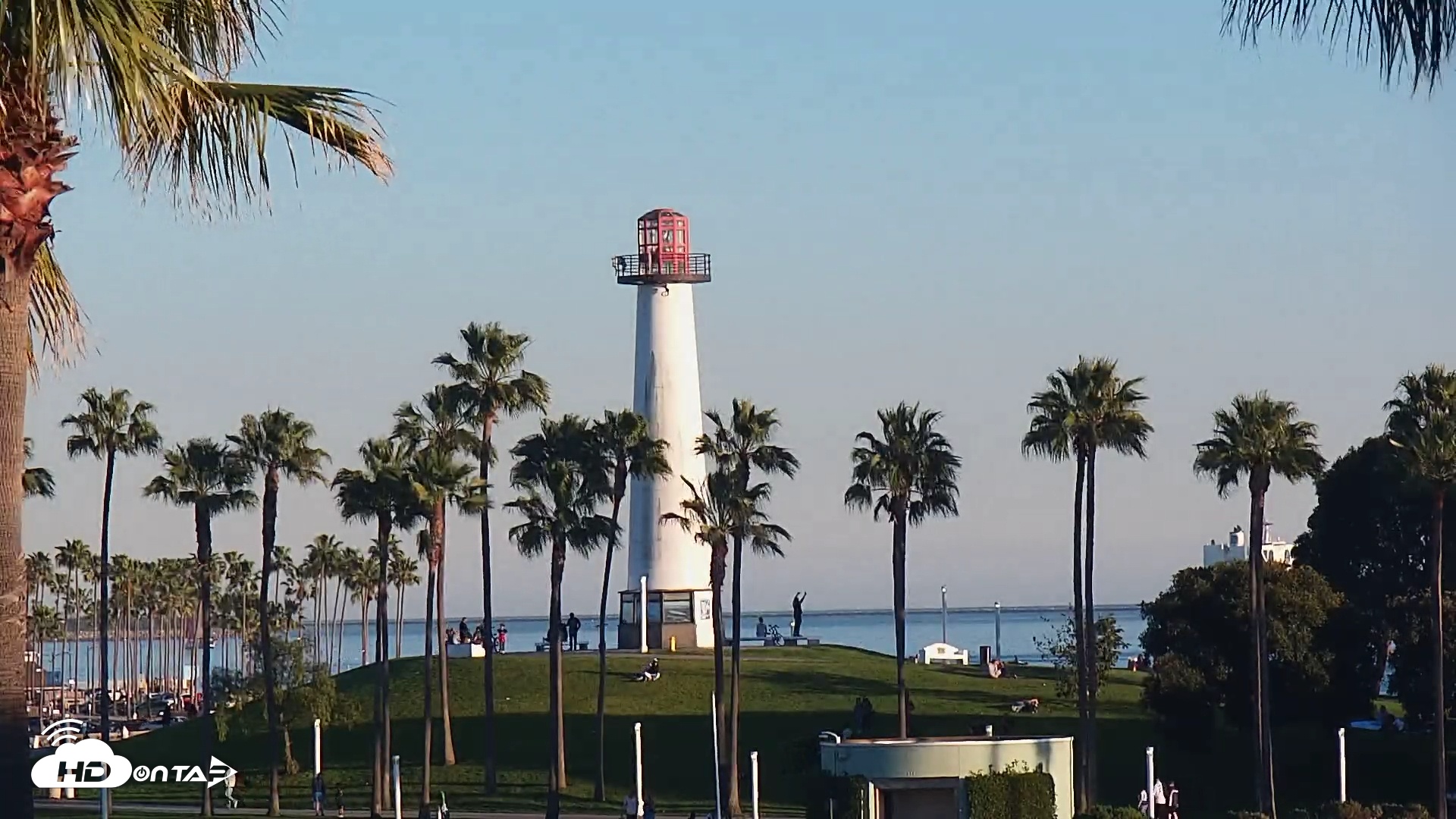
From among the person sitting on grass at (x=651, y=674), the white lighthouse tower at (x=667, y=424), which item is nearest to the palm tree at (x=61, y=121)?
the person sitting on grass at (x=651, y=674)

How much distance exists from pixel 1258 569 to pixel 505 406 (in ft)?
83.4

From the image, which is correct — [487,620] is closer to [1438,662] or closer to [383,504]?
[383,504]

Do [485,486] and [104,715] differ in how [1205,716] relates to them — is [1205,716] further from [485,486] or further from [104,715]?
[104,715]

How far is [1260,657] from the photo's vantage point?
57406mm

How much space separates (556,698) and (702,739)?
27.5 feet

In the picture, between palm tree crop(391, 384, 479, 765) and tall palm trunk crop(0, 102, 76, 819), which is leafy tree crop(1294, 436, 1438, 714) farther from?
tall palm trunk crop(0, 102, 76, 819)

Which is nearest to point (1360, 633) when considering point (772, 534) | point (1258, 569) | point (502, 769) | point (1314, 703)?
point (1314, 703)

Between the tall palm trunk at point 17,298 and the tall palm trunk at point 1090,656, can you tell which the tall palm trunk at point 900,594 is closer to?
the tall palm trunk at point 1090,656

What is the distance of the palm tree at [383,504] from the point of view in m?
62.4

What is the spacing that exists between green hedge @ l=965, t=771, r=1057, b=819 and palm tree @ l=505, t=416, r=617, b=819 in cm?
1652

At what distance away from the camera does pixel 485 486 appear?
220 feet

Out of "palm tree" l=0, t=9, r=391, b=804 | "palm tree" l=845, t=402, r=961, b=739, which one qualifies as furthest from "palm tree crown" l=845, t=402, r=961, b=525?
"palm tree" l=0, t=9, r=391, b=804

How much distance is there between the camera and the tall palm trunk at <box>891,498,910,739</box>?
61647 millimetres

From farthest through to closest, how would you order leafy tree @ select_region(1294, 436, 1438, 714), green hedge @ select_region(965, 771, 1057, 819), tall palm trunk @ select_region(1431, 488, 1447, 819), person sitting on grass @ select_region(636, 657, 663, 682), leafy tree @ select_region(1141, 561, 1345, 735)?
person sitting on grass @ select_region(636, 657, 663, 682), leafy tree @ select_region(1294, 436, 1438, 714), leafy tree @ select_region(1141, 561, 1345, 735), tall palm trunk @ select_region(1431, 488, 1447, 819), green hedge @ select_region(965, 771, 1057, 819)
